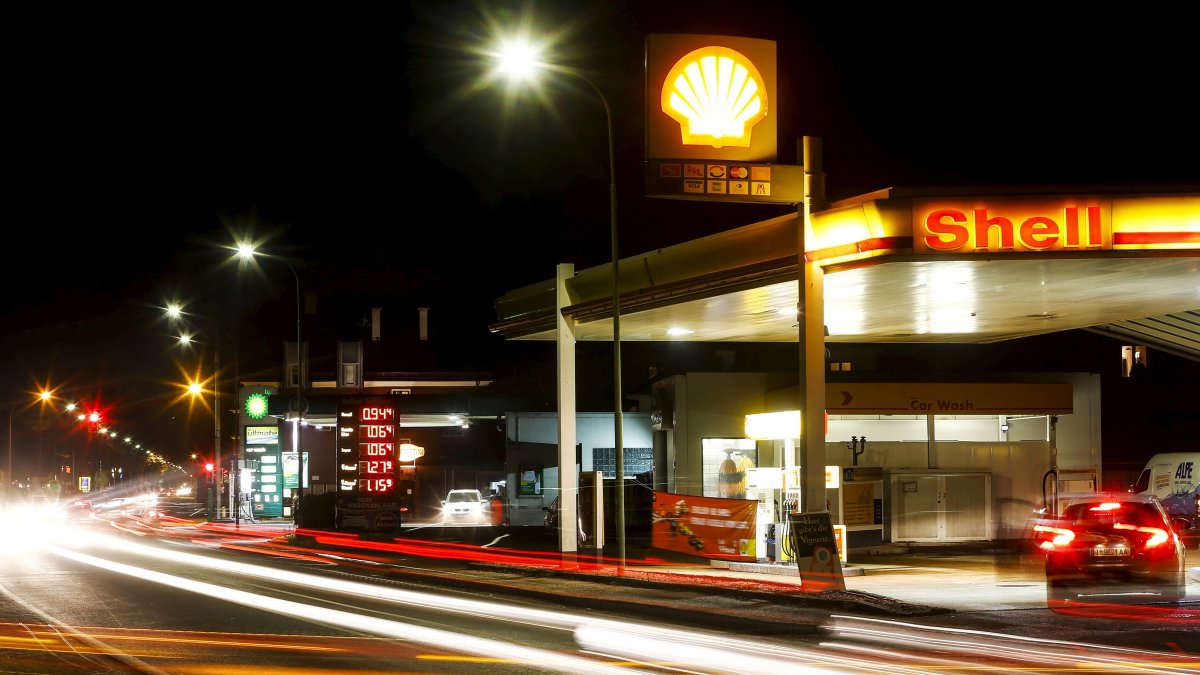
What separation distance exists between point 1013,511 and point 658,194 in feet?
52.1

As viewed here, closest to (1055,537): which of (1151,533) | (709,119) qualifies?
(1151,533)

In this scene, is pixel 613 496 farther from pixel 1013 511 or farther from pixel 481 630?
pixel 481 630

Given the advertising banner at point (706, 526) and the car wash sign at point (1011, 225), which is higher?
the car wash sign at point (1011, 225)

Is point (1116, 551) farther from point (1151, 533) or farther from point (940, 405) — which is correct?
point (940, 405)

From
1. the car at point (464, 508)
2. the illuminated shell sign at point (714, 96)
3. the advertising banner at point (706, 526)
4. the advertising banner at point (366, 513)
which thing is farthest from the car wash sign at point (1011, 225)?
the car at point (464, 508)

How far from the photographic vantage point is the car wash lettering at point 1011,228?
58.4 feet

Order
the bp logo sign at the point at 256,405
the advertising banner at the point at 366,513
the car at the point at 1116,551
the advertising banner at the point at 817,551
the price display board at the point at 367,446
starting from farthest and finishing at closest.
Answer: the bp logo sign at the point at 256,405, the price display board at the point at 367,446, the advertising banner at the point at 366,513, the advertising banner at the point at 817,551, the car at the point at 1116,551

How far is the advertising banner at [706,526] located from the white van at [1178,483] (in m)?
12.6

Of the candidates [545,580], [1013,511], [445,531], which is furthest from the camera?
[445,531]

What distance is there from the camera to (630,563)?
26312mm

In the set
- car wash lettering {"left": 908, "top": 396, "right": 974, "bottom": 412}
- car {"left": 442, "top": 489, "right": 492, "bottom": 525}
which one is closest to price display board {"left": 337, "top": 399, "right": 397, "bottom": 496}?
car {"left": 442, "top": 489, "right": 492, "bottom": 525}

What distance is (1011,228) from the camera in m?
18.0

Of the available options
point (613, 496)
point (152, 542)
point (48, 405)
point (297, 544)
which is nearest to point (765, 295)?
point (613, 496)

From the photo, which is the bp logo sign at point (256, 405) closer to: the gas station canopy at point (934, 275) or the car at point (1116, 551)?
the gas station canopy at point (934, 275)
